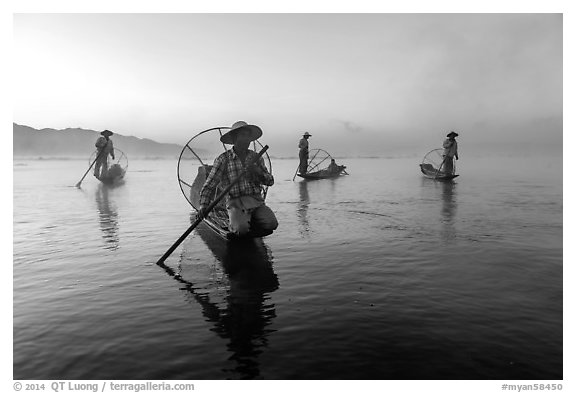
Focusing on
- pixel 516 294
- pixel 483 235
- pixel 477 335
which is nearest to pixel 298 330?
pixel 477 335

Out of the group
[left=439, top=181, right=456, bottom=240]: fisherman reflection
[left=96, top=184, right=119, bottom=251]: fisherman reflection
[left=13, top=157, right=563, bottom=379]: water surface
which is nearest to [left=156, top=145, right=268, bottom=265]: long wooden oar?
[left=13, top=157, right=563, bottom=379]: water surface

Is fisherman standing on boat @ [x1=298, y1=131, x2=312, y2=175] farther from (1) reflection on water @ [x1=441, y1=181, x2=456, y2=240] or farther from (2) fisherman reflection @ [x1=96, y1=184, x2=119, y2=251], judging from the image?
(2) fisherman reflection @ [x1=96, y1=184, x2=119, y2=251]

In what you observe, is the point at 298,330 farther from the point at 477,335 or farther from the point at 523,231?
the point at 523,231

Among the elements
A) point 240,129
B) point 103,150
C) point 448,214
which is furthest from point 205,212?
point 103,150

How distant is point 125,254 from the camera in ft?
25.9

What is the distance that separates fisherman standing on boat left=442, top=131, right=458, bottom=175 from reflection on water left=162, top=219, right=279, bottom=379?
1934 centimetres

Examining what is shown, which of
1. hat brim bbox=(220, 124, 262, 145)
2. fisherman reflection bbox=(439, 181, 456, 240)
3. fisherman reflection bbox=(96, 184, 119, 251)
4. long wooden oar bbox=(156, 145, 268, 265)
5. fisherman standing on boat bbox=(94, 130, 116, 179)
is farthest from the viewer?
fisherman standing on boat bbox=(94, 130, 116, 179)

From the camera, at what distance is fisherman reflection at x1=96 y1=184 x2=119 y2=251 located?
9000mm

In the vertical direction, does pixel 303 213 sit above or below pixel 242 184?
below

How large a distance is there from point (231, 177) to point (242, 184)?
28 cm

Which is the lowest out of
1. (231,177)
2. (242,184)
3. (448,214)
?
(448,214)

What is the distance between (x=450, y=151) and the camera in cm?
2420

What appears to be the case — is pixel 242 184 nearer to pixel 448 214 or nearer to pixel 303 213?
pixel 303 213

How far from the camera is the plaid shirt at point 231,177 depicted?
25.7 feet
